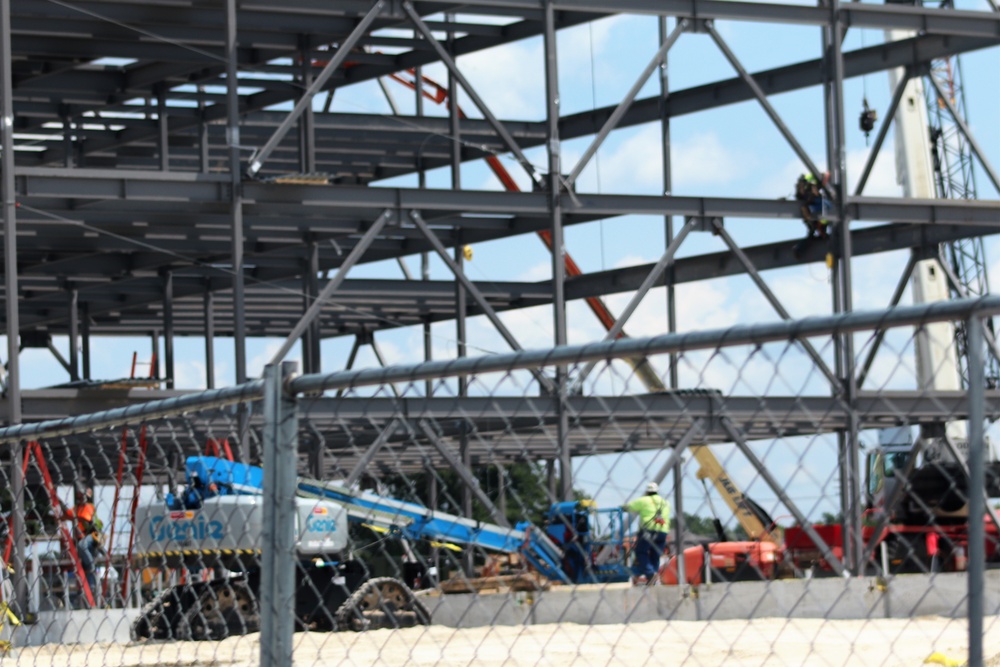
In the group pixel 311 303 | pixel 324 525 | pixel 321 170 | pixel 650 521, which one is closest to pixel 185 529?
pixel 324 525

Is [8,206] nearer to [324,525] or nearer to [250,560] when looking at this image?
[250,560]

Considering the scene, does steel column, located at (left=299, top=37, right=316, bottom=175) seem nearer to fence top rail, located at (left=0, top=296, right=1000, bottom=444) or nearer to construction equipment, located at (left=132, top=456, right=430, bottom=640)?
construction equipment, located at (left=132, top=456, right=430, bottom=640)

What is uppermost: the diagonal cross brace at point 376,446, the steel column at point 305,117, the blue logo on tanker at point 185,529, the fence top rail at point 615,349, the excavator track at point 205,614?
the steel column at point 305,117

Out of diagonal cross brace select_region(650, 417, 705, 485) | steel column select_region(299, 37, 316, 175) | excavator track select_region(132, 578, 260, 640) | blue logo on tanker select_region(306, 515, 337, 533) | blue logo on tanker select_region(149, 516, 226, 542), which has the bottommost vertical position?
excavator track select_region(132, 578, 260, 640)

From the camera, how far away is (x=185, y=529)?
13.9m

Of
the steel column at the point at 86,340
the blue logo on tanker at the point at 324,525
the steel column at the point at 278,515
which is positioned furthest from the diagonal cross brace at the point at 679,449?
the steel column at the point at 86,340

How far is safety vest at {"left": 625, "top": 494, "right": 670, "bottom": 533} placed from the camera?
4755 millimetres

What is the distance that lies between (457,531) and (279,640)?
11512 mm

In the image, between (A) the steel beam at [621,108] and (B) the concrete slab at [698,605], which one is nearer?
(B) the concrete slab at [698,605]

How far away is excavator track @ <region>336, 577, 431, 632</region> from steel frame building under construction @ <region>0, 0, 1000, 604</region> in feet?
9.52

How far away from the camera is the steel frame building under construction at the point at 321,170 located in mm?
21438

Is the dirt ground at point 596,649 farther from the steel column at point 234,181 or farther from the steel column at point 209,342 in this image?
the steel column at point 209,342

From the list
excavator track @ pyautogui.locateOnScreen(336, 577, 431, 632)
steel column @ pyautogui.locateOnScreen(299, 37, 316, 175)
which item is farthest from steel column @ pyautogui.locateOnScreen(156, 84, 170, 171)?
excavator track @ pyautogui.locateOnScreen(336, 577, 431, 632)

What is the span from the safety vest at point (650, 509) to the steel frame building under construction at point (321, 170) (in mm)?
13200
